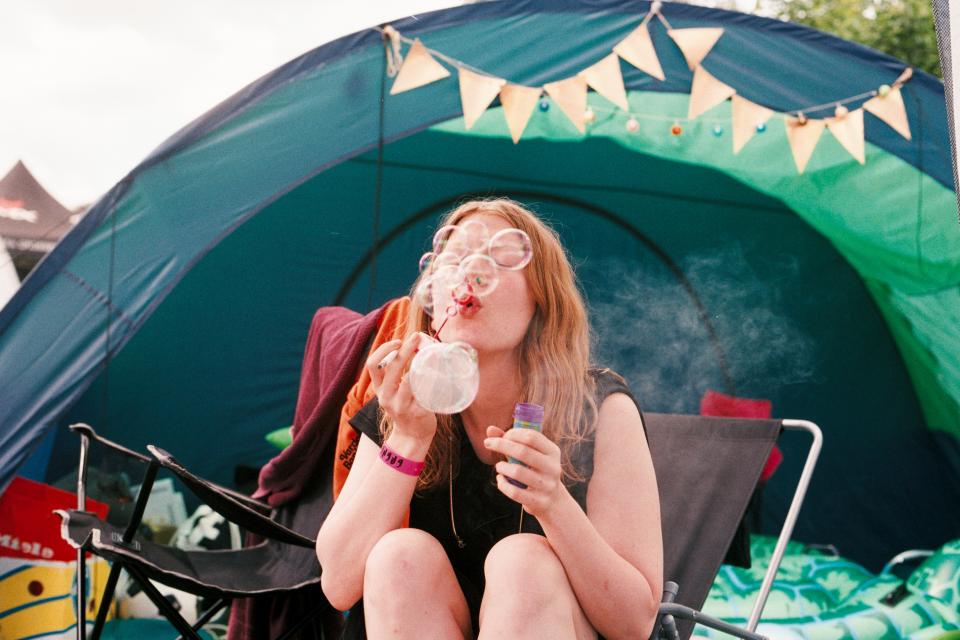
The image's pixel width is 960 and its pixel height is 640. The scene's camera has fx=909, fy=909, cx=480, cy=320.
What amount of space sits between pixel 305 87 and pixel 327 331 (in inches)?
32.0

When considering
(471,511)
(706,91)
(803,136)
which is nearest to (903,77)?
(803,136)

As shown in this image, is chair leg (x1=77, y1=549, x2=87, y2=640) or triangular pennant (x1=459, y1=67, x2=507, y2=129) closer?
chair leg (x1=77, y1=549, x2=87, y2=640)

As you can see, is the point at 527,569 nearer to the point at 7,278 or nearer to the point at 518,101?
the point at 518,101

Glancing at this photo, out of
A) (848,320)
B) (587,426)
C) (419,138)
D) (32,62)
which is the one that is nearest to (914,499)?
(848,320)

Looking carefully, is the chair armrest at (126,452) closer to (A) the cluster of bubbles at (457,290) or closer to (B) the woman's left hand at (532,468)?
(A) the cluster of bubbles at (457,290)

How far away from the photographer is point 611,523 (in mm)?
1424

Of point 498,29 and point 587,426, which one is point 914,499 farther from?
point 587,426

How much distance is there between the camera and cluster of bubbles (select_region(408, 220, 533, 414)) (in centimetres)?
135

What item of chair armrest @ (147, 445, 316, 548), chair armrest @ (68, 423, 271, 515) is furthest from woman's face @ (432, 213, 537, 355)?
chair armrest @ (68, 423, 271, 515)

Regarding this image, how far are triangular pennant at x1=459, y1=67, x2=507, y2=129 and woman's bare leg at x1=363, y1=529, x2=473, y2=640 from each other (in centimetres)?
176

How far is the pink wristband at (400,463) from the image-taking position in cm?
147

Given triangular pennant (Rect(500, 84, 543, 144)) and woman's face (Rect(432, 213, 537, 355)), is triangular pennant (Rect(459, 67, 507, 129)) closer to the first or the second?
triangular pennant (Rect(500, 84, 543, 144))

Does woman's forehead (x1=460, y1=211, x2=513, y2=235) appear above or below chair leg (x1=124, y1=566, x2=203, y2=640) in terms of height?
above

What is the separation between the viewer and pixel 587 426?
1508 millimetres
